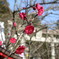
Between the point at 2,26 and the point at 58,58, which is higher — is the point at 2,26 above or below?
above

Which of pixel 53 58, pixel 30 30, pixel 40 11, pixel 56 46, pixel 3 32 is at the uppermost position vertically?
pixel 40 11

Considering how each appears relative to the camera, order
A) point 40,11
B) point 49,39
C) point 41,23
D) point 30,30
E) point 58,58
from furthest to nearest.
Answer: point 58,58
point 49,39
point 41,23
point 40,11
point 30,30

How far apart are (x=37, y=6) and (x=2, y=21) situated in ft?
19.7

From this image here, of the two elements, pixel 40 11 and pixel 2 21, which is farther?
pixel 2 21

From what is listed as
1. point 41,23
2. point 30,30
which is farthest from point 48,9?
point 30,30

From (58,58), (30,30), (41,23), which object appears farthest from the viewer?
(58,58)

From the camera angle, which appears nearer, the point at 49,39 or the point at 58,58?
the point at 49,39

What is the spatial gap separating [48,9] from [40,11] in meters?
2.64

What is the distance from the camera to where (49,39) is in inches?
480

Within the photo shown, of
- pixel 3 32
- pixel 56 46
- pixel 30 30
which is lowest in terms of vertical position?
pixel 56 46

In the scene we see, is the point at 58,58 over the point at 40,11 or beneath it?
beneath

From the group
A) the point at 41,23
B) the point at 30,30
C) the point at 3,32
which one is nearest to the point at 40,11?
the point at 30,30

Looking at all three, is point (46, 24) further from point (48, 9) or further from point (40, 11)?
point (40, 11)

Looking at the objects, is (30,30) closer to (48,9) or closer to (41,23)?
(48,9)
